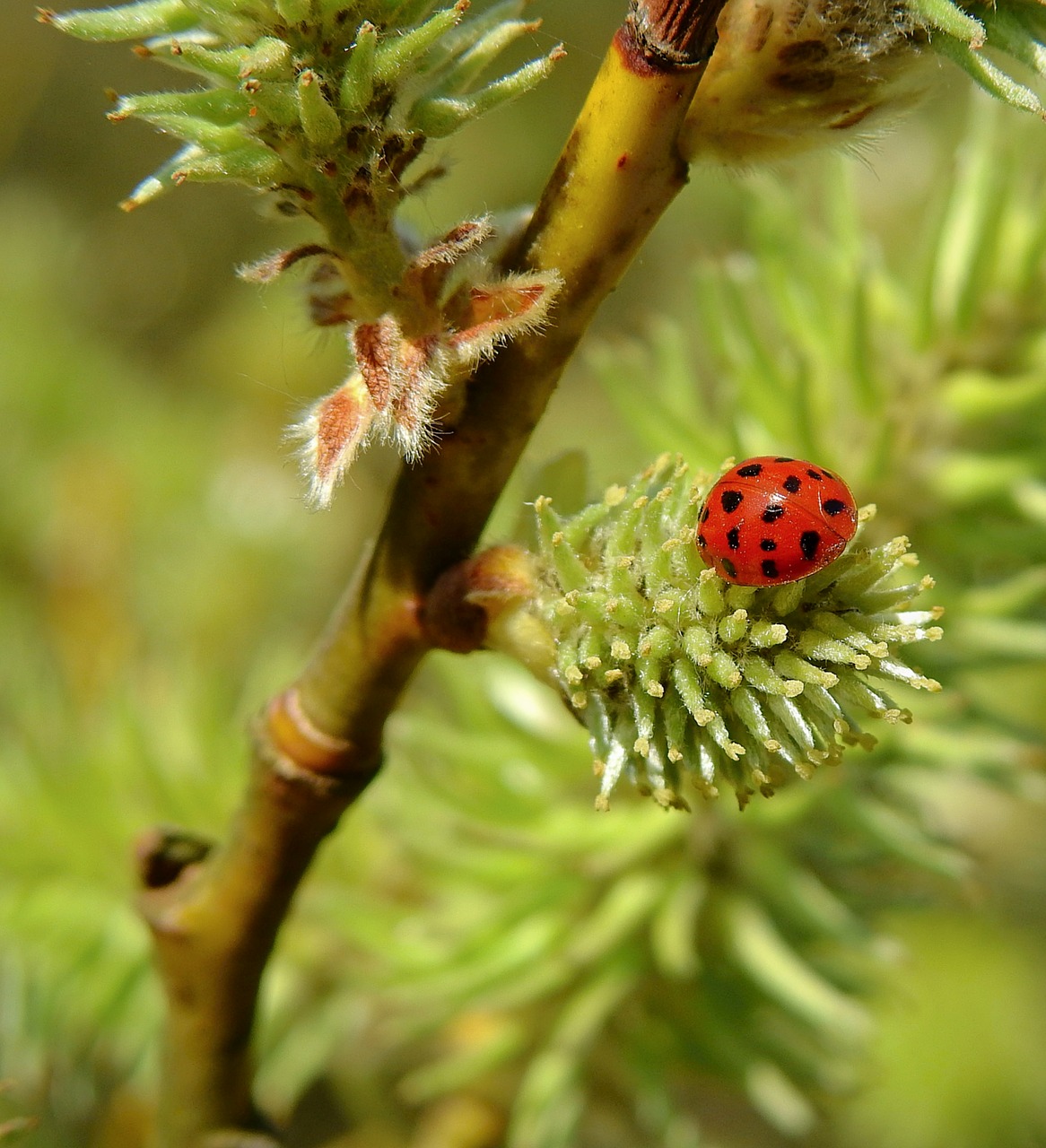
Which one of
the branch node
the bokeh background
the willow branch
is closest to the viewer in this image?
the willow branch

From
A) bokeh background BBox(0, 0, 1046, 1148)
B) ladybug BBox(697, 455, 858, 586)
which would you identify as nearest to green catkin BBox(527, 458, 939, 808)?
ladybug BBox(697, 455, 858, 586)

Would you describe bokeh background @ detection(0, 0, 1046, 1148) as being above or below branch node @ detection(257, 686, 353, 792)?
below

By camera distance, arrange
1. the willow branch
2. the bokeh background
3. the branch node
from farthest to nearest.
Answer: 1. the bokeh background
2. the branch node
3. the willow branch

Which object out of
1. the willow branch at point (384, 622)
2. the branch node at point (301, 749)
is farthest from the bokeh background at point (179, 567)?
the branch node at point (301, 749)

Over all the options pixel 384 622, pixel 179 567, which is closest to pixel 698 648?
pixel 384 622

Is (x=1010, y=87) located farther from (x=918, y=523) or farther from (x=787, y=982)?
(x=787, y=982)

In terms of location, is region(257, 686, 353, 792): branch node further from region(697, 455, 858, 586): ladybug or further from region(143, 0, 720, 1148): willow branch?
region(697, 455, 858, 586): ladybug

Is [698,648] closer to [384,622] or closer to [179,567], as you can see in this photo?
[384,622]
